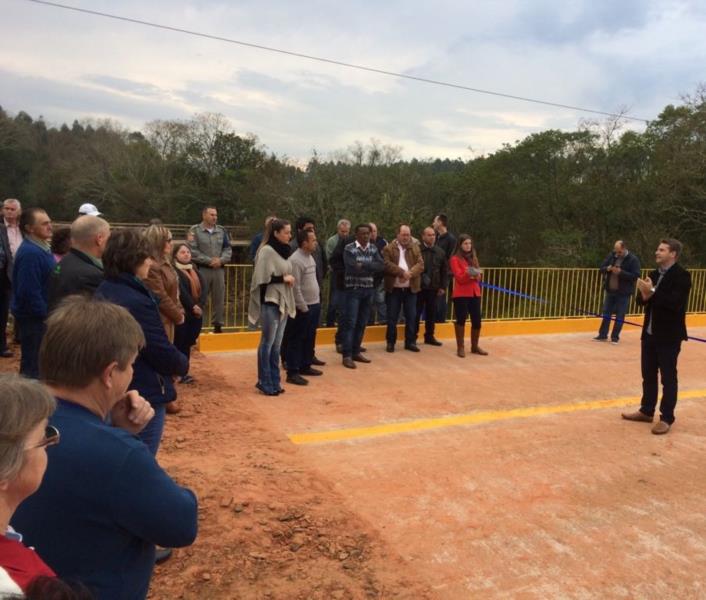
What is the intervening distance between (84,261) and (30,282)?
137 centimetres

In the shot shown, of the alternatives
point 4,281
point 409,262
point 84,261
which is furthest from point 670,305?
point 4,281

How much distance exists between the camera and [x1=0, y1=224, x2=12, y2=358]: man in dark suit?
21.0 ft

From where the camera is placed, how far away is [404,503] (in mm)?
3820

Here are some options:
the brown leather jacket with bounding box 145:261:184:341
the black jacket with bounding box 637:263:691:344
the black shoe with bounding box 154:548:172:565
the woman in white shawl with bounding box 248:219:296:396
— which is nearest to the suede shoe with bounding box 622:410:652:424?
the black jacket with bounding box 637:263:691:344

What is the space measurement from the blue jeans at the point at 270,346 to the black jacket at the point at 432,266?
2921 millimetres

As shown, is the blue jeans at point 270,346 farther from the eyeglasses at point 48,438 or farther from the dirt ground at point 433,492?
the eyeglasses at point 48,438

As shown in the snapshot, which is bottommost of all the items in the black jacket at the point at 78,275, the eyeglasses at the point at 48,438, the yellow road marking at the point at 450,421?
the yellow road marking at the point at 450,421

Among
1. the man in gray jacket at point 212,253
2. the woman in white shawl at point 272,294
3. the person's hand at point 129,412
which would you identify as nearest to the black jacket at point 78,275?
the person's hand at point 129,412

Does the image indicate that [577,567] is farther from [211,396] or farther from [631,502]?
[211,396]

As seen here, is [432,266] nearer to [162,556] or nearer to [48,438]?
[162,556]

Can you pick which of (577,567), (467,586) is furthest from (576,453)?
(467,586)

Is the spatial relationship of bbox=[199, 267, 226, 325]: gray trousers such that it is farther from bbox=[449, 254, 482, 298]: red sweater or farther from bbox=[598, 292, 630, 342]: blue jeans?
bbox=[598, 292, 630, 342]: blue jeans

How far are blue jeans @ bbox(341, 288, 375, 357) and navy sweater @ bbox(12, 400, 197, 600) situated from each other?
580 cm

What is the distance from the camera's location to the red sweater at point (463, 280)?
8.09 metres
